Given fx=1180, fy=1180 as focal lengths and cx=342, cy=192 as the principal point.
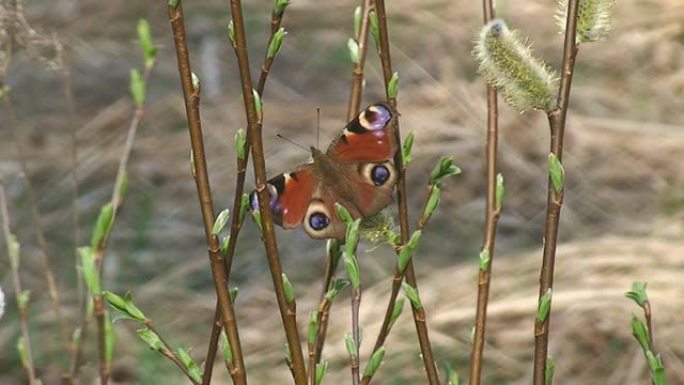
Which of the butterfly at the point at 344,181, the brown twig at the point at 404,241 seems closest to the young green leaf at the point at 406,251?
the brown twig at the point at 404,241

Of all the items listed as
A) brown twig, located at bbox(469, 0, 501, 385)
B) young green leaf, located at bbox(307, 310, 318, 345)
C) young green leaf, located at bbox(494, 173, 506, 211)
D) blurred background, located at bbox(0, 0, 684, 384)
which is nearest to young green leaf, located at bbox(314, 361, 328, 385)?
young green leaf, located at bbox(307, 310, 318, 345)

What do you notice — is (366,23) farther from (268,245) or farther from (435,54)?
(435,54)

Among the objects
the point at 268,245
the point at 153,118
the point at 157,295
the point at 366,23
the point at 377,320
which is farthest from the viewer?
the point at 153,118

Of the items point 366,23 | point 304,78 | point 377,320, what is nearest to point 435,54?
point 304,78

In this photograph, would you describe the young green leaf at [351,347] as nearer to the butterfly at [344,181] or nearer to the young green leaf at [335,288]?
the young green leaf at [335,288]

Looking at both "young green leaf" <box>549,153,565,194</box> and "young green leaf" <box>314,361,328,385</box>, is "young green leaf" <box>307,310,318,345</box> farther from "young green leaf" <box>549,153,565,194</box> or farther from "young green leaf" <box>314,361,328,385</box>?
"young green leaf" <box>549,153,565,194</box>
